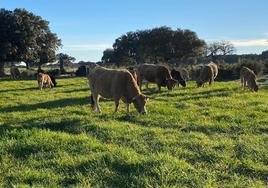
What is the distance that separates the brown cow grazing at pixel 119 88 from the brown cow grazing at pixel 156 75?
32.9ft

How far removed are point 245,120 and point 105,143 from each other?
218 inches

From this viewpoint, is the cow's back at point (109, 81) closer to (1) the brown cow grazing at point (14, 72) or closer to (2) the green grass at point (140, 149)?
(2) the green grass at point (140, 149)

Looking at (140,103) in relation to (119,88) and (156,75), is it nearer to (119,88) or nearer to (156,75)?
(119,88)

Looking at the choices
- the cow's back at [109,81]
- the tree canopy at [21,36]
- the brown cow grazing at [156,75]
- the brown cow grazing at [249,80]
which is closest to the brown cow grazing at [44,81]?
the brown cow grazing at [156,75]

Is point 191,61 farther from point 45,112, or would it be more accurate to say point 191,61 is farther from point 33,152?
point 33,152

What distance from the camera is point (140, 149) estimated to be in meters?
10.1

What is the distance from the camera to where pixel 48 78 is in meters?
34.2

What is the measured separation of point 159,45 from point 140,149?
80.6 metres

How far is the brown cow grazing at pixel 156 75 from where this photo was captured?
27.7 metres

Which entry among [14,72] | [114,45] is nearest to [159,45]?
[114,45]

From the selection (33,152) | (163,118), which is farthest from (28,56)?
(33,152)

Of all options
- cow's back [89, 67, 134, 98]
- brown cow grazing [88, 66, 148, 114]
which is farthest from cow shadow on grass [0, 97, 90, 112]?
brown cow grazing [88, 66, 148, 114]

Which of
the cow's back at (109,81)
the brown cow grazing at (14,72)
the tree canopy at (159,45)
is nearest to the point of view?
the cow's back at (109,81)

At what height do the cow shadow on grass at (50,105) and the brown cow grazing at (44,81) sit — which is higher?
the brown cow grazing at (44,81)
